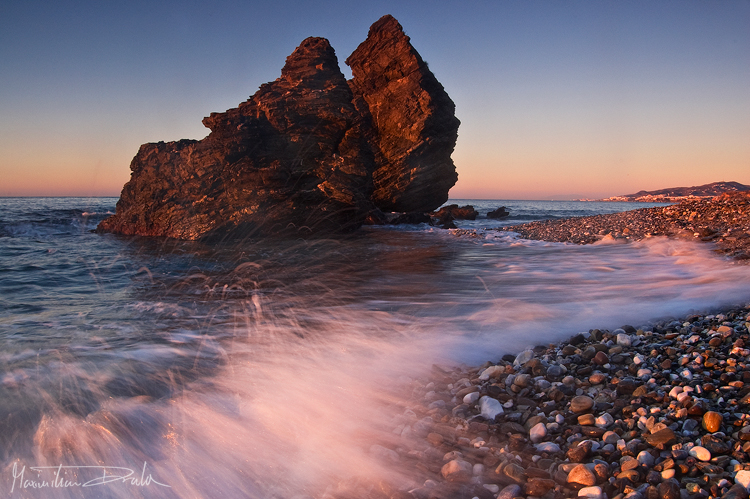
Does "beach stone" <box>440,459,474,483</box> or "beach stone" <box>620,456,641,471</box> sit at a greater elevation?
"beach stone" <box>620,456,641,471</box>

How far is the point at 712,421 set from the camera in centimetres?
220

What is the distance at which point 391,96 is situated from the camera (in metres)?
21.6

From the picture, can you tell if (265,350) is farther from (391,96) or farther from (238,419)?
(391,96)

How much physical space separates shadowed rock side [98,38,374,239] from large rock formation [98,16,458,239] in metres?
0.05

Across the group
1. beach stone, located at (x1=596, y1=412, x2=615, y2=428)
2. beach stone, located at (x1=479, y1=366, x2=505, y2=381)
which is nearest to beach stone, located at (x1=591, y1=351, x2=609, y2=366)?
beach stone, located at (x1=479, y1=366, x2=505, y2=381)

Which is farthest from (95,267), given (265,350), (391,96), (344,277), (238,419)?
(391,96)

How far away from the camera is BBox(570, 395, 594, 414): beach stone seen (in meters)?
2.62

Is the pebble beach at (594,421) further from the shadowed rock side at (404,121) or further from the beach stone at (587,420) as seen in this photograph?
the shadowed rock side at (404,121)

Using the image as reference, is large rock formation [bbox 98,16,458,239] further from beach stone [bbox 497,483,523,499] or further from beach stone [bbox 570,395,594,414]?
beach stone [bbox 497,483,523,499]

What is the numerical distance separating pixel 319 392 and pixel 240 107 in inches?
720

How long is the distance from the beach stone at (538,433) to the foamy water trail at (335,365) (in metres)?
0.83

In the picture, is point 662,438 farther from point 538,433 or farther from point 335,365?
point 335,365

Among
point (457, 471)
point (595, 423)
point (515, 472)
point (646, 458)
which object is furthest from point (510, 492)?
point (595, 423)

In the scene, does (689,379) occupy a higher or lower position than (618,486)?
higher
